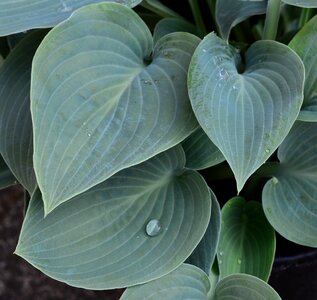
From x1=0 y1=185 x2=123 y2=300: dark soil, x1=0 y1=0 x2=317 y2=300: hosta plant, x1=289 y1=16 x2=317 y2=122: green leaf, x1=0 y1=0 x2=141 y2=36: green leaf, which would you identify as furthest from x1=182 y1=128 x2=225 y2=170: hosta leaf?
x1=0 y1=185 x2=123 y2=300: dark soil

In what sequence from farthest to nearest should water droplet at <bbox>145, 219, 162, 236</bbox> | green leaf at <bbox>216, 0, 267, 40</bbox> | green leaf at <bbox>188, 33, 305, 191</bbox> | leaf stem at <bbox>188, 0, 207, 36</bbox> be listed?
leaf stem at <bbox>188, 0, 207, 36</bbox>, green leaf at <bbox>216, 0, 267, 40</bbox>, water droplet at <bbox>145, 219, 162, 236</bbox>, green leaf at <bbox>188, 33, 305, 191</bbox>

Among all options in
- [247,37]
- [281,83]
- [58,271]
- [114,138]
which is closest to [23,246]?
[58,271]

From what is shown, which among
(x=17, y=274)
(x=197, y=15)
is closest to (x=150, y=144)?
(x=197, y=15)

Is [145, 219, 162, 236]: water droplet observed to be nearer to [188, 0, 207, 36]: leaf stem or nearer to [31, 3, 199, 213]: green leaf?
[31, 3, 199, 213]: green leaf

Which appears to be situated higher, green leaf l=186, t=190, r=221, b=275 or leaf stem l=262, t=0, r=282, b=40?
leaf stem l=262, t=0, r=282, b=40

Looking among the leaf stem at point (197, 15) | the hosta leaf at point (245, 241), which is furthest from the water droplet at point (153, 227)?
the leaf stem at point (197, 15)

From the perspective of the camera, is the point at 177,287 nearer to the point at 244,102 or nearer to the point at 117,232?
the point at 117,232

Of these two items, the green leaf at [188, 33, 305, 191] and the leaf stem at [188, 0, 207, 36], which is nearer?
the green leaf at [188, 33, 305, 191]

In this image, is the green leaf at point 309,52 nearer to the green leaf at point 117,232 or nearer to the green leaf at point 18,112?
the green leaf at point 117,232
